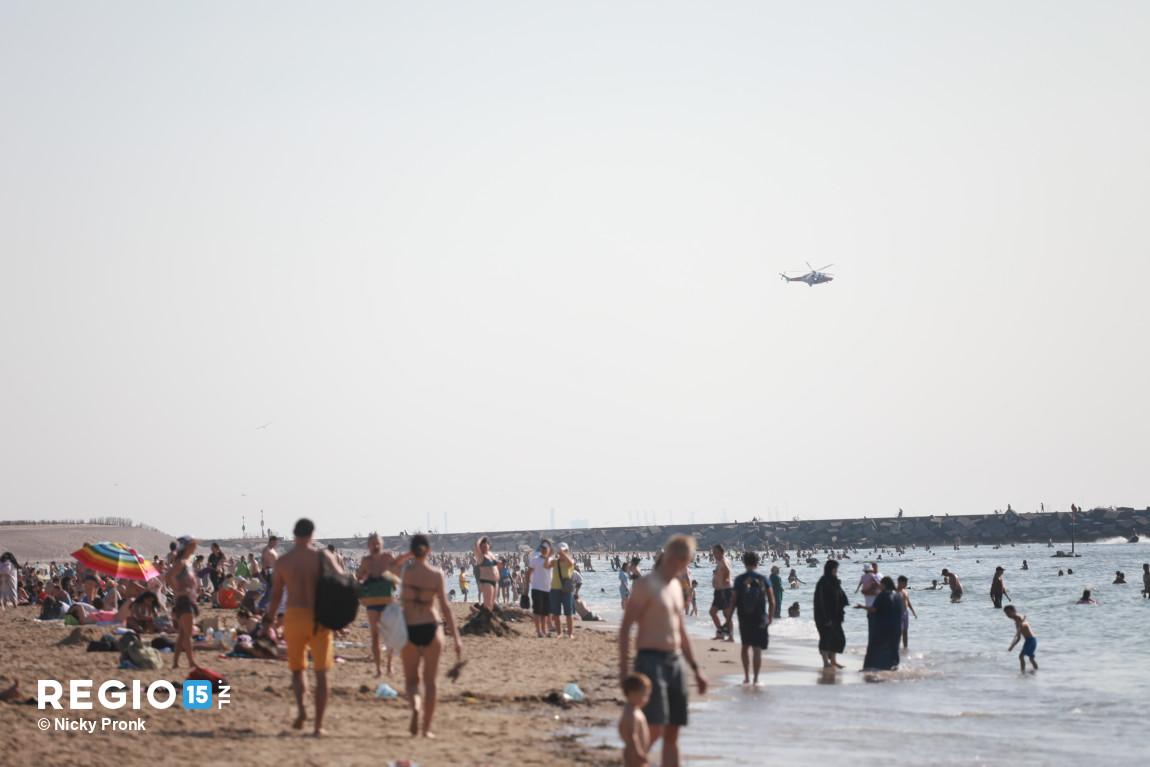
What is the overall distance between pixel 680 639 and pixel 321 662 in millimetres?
3101

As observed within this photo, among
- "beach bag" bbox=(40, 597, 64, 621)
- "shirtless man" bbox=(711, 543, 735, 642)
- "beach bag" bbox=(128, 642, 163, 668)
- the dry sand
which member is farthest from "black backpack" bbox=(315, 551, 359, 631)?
"beach bag" bbox=(40, 597, 64, 621)

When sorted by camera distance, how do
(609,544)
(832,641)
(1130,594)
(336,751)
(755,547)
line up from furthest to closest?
(609,544) < (755,547) < (1130,594) < (832,641) < (336,751)

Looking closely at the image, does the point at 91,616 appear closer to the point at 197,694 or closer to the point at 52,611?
the point at 52,611

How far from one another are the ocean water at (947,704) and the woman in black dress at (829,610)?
1.37 feet

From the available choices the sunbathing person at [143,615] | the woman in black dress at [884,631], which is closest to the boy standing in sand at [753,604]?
the woman in black dress at [884,631]

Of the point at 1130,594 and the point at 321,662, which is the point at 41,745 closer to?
the point at 321,662

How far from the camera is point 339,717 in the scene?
9383 mm

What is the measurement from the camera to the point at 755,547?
130m

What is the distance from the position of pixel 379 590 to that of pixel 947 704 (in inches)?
273

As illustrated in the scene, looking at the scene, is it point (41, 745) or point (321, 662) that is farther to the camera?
point (321, 662)

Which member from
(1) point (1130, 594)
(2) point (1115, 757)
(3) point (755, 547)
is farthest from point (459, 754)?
(3) point (755, 547)

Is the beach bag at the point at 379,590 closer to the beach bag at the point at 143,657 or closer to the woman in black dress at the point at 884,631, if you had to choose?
the beach bag at the point at 143,657

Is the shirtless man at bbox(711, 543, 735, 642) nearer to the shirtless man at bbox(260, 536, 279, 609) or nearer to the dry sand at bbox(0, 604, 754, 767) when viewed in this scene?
the dry sand at bbox(0, 604, 754, 767)

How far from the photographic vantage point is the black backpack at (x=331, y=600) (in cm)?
816
